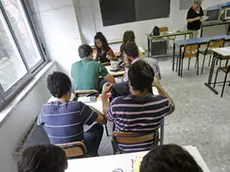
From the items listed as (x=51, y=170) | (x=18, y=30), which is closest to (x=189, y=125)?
(x=51, y=170)

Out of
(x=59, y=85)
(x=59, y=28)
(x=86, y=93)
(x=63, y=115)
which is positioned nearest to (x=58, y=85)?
(x=59, y=85)

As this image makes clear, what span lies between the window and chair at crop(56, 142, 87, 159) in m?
0.91

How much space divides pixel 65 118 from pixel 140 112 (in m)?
0.57

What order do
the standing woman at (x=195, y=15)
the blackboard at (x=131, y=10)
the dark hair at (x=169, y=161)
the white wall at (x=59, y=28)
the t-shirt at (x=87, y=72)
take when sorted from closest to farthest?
the dark hair at (x=169, y=161) → the t-shirt at (x=87, y=72) → the white wall at (x=59, y=28) → the standing woman at (x=195, y=15) → the blackboard at (x=131, y=10)

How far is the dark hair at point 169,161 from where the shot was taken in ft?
1.63

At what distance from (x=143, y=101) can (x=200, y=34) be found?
18.2ft

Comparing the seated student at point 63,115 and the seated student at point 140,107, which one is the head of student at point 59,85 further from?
the seated student at point 140,107

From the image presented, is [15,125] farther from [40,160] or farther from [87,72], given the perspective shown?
[40,160]

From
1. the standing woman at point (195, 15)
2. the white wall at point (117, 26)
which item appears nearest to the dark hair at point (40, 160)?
the standing woman at point (195, 15)

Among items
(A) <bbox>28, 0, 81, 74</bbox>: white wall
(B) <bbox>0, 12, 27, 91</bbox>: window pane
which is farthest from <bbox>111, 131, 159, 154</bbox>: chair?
(A) <bbox>28, 0, 81, 74</bbox>: white wall

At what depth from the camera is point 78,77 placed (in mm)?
2193

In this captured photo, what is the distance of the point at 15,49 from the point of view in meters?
2.29

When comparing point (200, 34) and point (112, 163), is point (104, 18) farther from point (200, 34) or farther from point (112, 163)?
point (112, 163)

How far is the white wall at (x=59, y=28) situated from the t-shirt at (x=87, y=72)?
3.88ft
